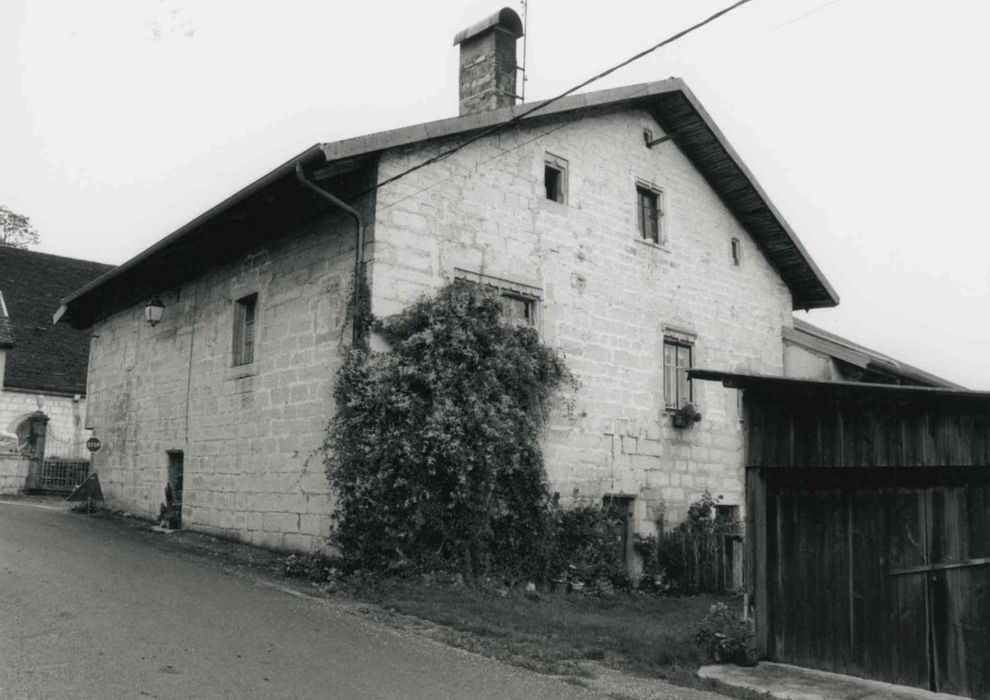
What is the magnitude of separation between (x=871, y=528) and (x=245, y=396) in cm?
910

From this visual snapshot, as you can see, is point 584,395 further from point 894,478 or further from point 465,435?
point 894,478

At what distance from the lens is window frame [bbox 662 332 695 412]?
15078mm

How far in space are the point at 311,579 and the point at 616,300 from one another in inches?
254

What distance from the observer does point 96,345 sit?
19.9 m

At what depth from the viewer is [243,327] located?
1421 centimetres

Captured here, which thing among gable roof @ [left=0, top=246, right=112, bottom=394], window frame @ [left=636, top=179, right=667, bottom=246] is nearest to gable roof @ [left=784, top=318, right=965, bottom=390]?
window frame @ [left=636, top=179, right=667, bottom=246]

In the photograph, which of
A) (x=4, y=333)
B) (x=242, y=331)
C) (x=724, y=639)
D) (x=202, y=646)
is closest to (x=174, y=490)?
(x=242, y=331)

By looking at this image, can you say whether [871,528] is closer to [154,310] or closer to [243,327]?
[243,327]

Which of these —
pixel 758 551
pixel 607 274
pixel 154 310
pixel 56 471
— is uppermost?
pixel 607 274

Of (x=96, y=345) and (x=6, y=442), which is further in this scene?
(x=6, y=442)

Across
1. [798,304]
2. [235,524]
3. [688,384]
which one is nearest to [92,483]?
[235,524]

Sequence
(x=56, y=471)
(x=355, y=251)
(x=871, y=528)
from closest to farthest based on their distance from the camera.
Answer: (x=871, y=528), (x=355, y=251), (x=56, y=471)

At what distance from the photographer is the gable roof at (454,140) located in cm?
1141

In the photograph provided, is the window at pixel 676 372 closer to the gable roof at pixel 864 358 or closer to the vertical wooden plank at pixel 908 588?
the gable roof at pixel 864 358
